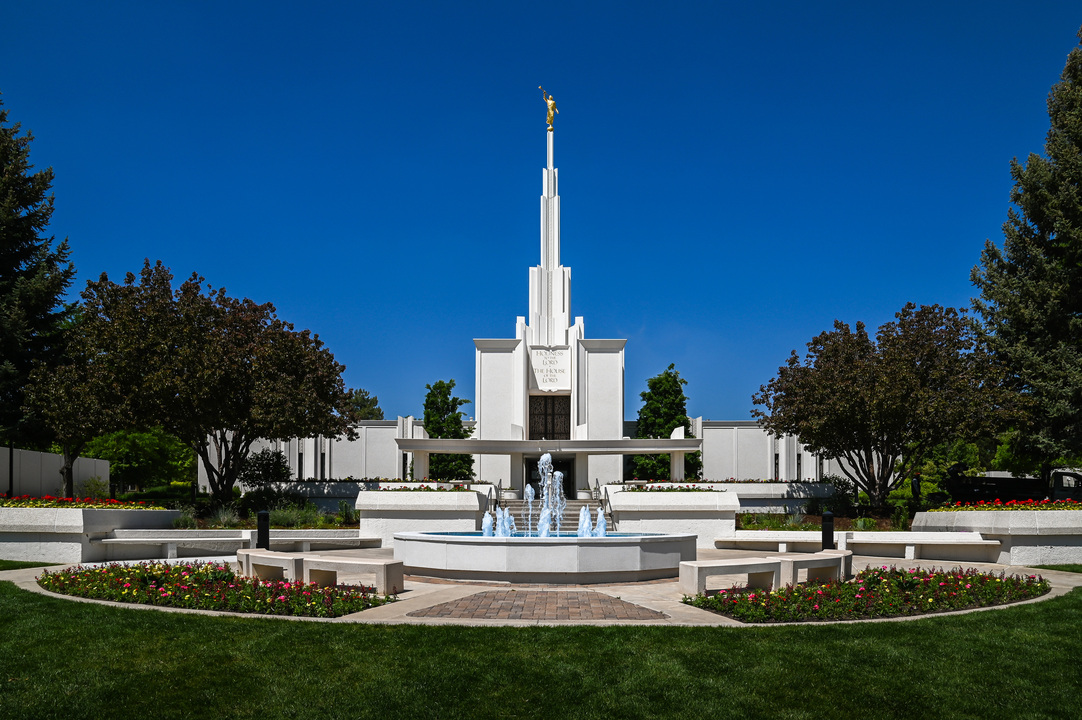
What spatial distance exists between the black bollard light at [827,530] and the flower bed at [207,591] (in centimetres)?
805

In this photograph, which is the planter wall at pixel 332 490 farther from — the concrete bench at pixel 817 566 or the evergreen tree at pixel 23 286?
Result: the concrete bench at pixel 817 566

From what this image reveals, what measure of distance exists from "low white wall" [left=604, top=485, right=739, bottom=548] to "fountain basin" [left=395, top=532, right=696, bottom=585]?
8596 millimetres

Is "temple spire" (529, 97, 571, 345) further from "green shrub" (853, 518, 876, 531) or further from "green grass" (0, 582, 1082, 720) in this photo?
"green grass" (0, 582, 1082, 720)

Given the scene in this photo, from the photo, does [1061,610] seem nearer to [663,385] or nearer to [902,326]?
[902,326]

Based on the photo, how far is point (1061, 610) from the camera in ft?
35.0

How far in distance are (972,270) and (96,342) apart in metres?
27.7

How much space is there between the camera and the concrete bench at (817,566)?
12.4 meters

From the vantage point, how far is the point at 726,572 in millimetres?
12273

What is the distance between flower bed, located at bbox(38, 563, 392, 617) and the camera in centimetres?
1023

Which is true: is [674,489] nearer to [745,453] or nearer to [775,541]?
[775,541]

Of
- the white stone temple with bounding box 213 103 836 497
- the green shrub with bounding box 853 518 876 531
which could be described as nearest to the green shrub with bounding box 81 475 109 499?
the white stone temple with bounding box 213 103 836 497

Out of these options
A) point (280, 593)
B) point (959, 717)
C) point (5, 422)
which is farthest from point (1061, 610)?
point (5, 422)

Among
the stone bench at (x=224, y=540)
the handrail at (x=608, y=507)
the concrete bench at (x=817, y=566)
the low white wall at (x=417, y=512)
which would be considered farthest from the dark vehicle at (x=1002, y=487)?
the stone bench at (x=224, y=540)

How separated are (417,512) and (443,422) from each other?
769 inches
